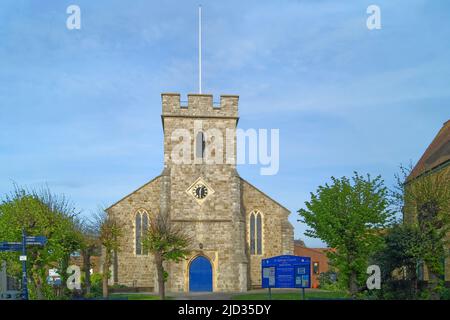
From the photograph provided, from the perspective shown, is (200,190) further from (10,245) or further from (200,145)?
(10,245)

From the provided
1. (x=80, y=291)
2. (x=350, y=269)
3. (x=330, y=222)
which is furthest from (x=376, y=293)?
(x=80, y=291)

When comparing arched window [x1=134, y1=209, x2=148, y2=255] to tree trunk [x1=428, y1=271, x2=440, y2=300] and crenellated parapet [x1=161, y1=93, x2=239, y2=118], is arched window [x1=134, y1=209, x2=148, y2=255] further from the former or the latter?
tree trunk [x1=428, y1=271, x2=440, y2=300]

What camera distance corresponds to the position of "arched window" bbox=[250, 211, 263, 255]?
1695 inches

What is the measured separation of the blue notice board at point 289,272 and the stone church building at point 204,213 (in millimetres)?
15901

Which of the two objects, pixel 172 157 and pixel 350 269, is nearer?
pixel 350 269

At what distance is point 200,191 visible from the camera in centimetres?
4150

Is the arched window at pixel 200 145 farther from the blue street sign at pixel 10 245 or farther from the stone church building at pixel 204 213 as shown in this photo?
the blue street sign at pixel 10 245

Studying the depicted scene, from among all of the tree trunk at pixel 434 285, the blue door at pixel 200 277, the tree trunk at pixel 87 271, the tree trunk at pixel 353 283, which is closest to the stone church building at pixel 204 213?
the blue door at pixel 200 277

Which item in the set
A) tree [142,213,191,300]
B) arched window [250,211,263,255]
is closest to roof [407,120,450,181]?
arched window [250,211,263,255]

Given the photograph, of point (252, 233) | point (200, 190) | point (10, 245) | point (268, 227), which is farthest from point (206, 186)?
point (10, 245)
